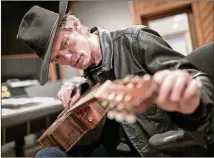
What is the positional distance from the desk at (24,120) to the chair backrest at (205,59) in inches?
54.1

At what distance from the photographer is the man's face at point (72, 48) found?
3.51 ft

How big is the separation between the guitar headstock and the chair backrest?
529 mm

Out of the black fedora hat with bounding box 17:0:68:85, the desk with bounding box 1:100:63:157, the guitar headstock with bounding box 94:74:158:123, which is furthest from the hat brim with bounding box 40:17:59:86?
the desk with bounding box 1:100:63:157

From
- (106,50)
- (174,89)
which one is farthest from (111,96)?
(106,50)

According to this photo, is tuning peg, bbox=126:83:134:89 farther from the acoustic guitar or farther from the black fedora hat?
the black fedora hat

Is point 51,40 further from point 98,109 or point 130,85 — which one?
point 130,85

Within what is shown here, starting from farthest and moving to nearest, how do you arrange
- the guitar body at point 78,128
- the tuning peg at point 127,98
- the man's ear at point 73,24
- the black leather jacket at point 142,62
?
the man's ear at point 73,24 < the guitar body at point 78,128 < the black leather jacket at point 142,62 < the tuning peg at point 127,98

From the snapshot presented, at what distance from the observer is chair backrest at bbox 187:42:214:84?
0.96 meters

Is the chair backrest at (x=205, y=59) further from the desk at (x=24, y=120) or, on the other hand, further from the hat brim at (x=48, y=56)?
the desk at (x=24, y=120)

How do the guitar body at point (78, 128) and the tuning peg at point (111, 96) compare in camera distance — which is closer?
the tuning peg at point (111, 96)

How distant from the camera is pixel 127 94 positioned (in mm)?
494

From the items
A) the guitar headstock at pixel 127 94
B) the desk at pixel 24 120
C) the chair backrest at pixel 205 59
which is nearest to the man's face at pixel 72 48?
the chair backrest at pixel 205 59

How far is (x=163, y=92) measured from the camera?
20.2 inches

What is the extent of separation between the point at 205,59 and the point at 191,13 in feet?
10.4
